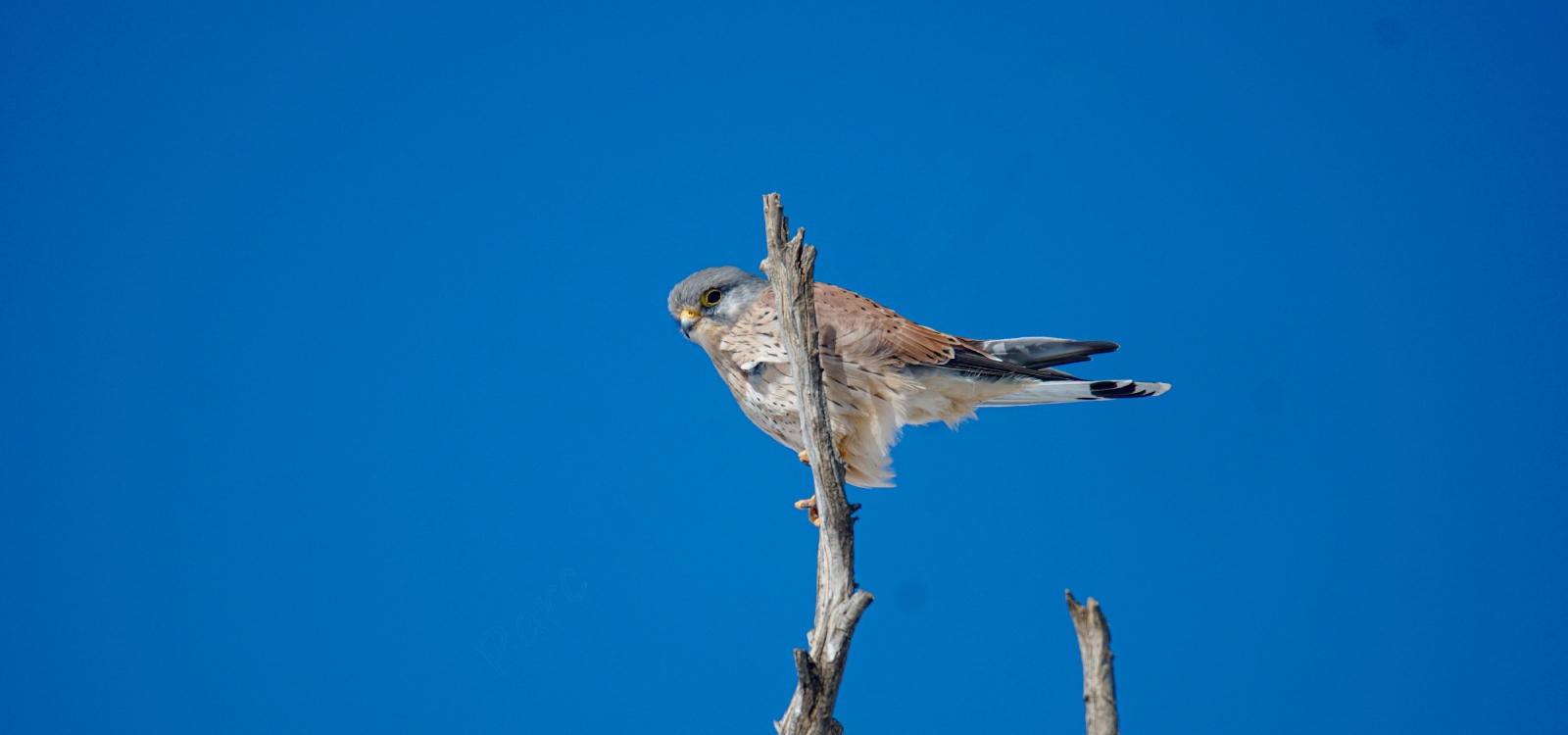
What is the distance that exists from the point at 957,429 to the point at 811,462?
70 centimetres

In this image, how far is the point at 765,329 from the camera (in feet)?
7.22

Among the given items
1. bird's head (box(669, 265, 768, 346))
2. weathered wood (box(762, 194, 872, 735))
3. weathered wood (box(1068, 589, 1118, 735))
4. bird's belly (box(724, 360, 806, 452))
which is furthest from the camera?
bird's head (box(669, 265, 768, 346))

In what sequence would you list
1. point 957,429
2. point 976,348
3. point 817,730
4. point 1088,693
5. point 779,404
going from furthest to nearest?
1. point 957,429
2. point 976,348
3. point 779,404
4. point 817,730
5. point 1088,693

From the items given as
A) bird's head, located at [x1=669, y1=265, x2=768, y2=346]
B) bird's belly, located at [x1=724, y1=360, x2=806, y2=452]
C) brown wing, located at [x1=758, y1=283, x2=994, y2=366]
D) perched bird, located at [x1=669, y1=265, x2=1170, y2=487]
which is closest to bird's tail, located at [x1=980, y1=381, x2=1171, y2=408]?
perched bird, located at [x1=669, y1=265, x2=1170, y2=487]

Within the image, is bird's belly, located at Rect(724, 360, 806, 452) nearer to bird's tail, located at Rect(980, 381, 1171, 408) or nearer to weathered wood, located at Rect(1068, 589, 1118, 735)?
bird's tail, located at Rect(980, 381, 1171, 408)

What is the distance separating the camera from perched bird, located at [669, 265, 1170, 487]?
7.22 ft

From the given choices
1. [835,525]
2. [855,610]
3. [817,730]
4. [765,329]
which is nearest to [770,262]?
[765,329]

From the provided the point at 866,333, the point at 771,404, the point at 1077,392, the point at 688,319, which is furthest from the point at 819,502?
the point at 1077,392

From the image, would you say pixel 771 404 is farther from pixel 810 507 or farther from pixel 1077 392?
pixel 1077 392

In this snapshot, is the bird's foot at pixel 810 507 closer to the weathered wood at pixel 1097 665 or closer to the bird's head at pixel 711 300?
the bird's head at pixel 711 300

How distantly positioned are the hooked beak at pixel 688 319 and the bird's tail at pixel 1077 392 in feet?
2.34

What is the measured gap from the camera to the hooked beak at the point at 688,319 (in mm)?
2291

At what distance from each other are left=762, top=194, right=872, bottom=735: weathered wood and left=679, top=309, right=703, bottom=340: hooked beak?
1.43ft

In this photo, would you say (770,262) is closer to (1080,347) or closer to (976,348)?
(976,348)
